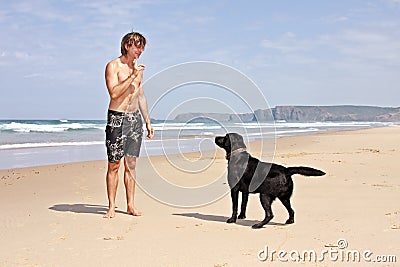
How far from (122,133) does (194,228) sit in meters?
1.47

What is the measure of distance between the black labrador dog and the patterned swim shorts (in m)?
1.05

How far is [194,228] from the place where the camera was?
5.23 meters

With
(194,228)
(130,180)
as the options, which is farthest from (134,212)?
(194,228)

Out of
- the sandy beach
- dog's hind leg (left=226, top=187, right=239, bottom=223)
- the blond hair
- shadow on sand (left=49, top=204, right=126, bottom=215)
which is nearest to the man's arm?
the blond hair

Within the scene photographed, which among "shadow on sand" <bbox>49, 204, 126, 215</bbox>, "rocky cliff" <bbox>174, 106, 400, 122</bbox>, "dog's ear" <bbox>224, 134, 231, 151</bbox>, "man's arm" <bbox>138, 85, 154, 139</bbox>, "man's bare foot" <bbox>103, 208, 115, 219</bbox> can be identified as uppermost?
"rocky cliff" <bbox>174, 106, 400, 122</bbox>

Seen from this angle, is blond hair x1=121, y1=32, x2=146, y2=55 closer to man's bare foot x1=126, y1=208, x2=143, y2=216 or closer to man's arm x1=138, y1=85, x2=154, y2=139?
man's arm x1=138, y1=85, x2=154, y2=139

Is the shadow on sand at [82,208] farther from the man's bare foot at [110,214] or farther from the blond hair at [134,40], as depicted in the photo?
the blond hair at [134,40]

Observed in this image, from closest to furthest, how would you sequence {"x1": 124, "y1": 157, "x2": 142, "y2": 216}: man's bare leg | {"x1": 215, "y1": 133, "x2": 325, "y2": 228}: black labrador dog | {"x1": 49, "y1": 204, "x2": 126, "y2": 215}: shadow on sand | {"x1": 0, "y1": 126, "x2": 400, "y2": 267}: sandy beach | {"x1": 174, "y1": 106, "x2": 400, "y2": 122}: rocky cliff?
{"x1": 0, "y1": 126, "x2": 400, "y2": 267}: sandy beach
{"x1": 215, "y1": 133, "x2": 325, "y2": 228}: black labrador dog
{"x1": 124, "y1": 157, "x2": 142, "y2": 216}: man's bare leg
{"x1": 49, "y1": 204, "x2": 126, "y2": 215}: shadow on sand
{"x1": 174, "y1": 106, "x2": 400, "y2": 122}: rocky cliff

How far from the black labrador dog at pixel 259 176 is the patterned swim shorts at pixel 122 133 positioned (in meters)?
1.05

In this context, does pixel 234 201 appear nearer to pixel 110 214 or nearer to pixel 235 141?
pixel 235 141

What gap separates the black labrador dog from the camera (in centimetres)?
520

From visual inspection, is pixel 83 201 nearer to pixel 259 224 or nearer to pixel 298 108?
pixel 259 224

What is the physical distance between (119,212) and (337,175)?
4.62m

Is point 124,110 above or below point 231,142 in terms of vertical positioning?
above
